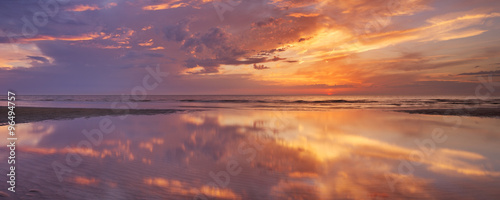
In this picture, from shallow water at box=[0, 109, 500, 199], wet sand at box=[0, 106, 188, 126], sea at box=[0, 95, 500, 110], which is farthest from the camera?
sea at box=[0, 95, 500, 110]

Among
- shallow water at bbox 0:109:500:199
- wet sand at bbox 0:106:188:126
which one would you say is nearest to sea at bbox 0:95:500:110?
wet sand at bbox 0:106:188:126

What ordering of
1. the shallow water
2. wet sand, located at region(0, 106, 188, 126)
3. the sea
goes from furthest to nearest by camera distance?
the sea < wet sand, located at region(0, 106, 188, 126) < the shallow water

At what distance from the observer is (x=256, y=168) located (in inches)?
298

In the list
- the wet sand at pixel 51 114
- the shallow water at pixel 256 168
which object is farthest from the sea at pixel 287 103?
the shallow water at pixel 256 168

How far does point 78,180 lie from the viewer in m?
6.48

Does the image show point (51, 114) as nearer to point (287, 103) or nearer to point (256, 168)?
point (256, 168)

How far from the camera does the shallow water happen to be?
5.83 meters

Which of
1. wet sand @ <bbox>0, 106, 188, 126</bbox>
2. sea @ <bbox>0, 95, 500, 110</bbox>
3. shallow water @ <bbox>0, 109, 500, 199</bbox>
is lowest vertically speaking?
shallow water @ <bbox>0, 109, 500, 199</bbox>

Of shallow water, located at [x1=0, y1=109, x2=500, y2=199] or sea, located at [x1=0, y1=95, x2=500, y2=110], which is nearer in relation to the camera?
shallow water, located at [x1=0, y1=109, x2=500, y2=199]

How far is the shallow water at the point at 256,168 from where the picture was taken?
5832 millimetres

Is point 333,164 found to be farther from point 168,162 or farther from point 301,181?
point 168,162

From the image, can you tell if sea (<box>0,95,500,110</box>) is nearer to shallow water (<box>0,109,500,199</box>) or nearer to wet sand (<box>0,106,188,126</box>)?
wet sand (<box>0,106,188,126</box>)

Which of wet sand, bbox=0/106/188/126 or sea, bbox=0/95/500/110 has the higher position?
sea, bbox=0/95/500/110

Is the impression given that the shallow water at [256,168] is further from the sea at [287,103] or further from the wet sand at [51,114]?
the sea at [287,103]
